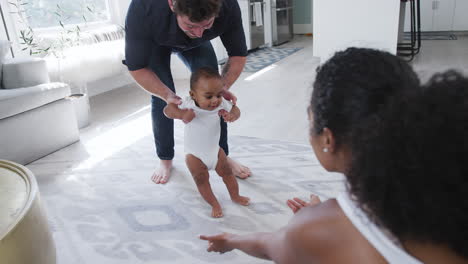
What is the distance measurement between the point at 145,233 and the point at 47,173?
2.67 ft

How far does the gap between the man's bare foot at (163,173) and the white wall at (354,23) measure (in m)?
1.92

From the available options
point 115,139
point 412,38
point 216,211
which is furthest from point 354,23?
point 216,211

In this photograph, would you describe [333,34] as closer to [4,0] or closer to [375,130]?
[4,0]

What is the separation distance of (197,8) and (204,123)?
1.33 ft

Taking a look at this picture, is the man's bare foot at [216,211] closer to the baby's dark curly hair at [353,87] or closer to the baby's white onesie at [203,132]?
the baby's white onesie at [203,132]

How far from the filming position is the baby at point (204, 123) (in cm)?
130

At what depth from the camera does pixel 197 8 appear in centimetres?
113

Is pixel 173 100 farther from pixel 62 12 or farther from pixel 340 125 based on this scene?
pixel 62 12

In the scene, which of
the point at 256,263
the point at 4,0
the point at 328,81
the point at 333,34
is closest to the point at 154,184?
the point at 256,263

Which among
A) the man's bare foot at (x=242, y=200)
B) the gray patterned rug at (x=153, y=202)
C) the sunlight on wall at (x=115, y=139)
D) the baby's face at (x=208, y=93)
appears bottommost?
the sunlight on wall at (x=115, y=139)

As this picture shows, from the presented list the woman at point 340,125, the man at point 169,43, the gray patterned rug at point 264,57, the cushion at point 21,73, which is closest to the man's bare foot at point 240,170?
the man at point 169,43

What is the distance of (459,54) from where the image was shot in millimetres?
4145

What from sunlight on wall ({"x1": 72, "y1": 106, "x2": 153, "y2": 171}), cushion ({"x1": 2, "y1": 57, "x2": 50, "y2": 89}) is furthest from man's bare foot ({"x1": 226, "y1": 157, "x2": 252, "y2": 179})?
cushion ({"x1": 2, "y1": 57, "x2": 50, "y2": 89})

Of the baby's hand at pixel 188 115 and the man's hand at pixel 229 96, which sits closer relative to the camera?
the baby's hand at pixel 188 115
